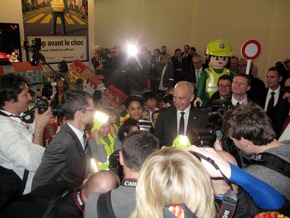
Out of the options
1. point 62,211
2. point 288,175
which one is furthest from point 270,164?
point 62,211

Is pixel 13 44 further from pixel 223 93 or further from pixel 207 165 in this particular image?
pixel 207 165

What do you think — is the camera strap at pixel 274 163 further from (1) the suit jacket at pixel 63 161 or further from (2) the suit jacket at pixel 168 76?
(2) the suit jacket at pixel 168 76

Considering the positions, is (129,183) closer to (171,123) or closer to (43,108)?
(43,108)

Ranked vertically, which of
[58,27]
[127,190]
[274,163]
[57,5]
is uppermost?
[57,5]

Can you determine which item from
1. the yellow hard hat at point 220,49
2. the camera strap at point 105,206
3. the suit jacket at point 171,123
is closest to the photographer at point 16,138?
the camera strap at point 105,206

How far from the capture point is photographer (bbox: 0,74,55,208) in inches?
85.4

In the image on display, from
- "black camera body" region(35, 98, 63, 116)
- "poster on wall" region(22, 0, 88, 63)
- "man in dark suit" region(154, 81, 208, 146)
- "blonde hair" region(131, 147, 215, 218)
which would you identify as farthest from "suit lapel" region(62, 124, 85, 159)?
"poster on wall" region(22, 0, 88, 63)

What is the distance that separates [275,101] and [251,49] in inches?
37.5

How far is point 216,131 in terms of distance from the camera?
2.01m

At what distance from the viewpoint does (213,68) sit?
440 cm

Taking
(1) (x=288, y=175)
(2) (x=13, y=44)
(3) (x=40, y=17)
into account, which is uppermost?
(3) (x=40, y=17)

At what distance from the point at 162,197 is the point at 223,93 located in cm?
321

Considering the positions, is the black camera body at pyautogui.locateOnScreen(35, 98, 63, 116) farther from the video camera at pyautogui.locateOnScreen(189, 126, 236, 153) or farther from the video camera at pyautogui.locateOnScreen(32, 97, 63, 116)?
the video camera at pyautogui.locateOnScreen(189, 126, 236, 153)

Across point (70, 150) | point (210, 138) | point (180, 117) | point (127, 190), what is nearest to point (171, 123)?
point (180, 117)
